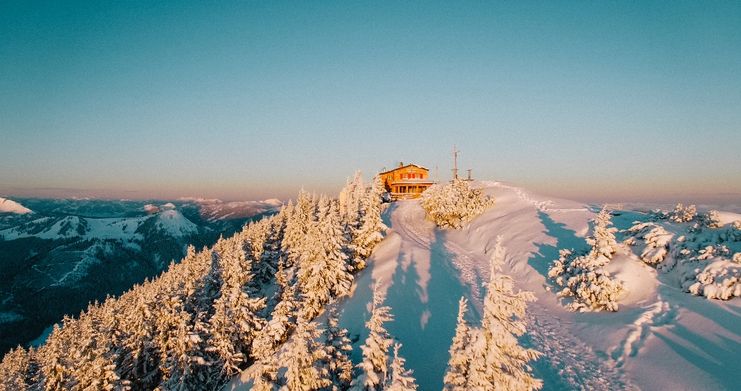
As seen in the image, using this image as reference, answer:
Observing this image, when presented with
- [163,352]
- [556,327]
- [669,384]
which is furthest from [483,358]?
[163,352]

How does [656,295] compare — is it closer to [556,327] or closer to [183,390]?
[556,327]

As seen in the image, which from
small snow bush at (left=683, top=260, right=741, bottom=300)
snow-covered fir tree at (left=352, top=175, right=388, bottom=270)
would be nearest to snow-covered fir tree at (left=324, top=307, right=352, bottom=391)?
snow-covered fir tree at (left=352, top=175, right=388, bottom=270)

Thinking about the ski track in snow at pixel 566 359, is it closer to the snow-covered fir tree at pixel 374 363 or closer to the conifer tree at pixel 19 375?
the snow-covered fir tree at pixel 374 363

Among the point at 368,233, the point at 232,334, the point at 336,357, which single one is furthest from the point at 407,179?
the point at 336,357

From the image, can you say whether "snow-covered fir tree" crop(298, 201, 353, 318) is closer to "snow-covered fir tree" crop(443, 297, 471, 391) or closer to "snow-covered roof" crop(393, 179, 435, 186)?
"snow-covered fir tree" crop(443, 297, 471, 391)

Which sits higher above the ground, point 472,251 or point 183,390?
point 472,251

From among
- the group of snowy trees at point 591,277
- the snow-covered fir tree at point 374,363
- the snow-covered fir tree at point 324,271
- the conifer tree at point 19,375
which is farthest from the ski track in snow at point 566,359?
the conifer tree at point 19,375
